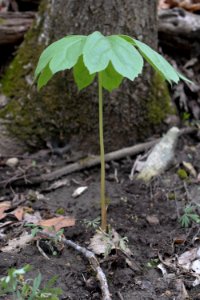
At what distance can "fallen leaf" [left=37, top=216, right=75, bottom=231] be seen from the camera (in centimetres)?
235

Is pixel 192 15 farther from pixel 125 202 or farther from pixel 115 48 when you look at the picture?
pixel 115 48

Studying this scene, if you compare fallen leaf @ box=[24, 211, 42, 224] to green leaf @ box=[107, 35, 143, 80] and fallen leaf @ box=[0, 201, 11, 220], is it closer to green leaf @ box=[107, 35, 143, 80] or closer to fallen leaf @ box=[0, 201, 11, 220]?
fallen leaf @ box=[0, 201, 11, 220]

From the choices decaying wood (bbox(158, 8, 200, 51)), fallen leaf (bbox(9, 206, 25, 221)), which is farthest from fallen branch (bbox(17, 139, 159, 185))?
decaying wood (bbox(158, 8, 200, 51))

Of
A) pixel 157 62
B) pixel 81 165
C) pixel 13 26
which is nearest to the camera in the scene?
pixel 157 62

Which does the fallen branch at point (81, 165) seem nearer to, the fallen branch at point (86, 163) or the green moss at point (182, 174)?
the fallen branch at point (86, 163)

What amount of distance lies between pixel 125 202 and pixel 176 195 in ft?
1.05

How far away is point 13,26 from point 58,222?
2035mm

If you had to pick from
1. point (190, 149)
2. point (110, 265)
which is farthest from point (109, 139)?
point (110, 265)

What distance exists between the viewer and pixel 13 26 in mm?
3805

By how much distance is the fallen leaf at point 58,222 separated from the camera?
7.72 ft

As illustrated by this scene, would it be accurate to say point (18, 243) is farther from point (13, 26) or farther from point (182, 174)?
point (13, 26)

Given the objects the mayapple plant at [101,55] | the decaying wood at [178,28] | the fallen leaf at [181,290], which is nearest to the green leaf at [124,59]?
the mayapple plant at [101,55]

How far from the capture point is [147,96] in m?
3.32

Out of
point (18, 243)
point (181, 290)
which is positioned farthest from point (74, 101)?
point (181, 290)
